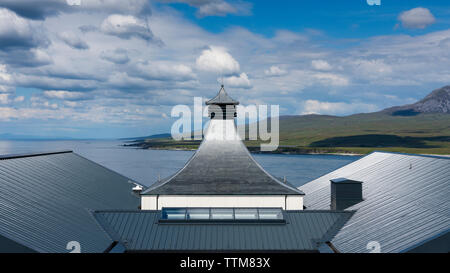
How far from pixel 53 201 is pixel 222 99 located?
16.7m

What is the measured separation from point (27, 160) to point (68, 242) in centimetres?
1440

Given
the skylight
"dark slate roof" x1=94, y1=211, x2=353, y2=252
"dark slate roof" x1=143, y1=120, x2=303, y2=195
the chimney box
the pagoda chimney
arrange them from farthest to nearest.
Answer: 1. the pagoda chimney
2. "dark slate roof" x1=143, y1=120, x2=303, y2=195
3. the chimney box
4. the skylight
5. "dark slate roof" x1=94, y1=211, x2=353, y2=252

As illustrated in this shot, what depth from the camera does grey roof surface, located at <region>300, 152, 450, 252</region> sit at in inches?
799

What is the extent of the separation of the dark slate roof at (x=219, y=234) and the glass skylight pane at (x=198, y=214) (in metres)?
0.70

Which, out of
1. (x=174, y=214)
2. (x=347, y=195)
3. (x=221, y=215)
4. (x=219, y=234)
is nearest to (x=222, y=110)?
(x=347, y=195)

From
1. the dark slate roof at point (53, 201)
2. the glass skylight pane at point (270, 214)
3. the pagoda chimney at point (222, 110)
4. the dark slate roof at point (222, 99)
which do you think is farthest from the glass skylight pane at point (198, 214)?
the dark slate roof at point (222, 99)

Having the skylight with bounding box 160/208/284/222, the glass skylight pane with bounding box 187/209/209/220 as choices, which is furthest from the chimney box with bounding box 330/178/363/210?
the glass skylight pane with bounding box 187/209/209/220

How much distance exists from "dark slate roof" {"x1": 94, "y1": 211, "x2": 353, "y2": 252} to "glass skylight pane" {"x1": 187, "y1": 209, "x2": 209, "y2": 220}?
2.29 ft

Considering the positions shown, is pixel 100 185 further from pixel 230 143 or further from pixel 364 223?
pixel 364 223

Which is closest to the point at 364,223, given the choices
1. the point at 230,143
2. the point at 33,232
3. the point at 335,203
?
the point at 335,203

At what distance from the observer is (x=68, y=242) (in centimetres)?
2177

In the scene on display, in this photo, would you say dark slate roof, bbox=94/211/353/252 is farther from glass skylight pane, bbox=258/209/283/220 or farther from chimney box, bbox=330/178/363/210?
chimney box, bbox=330/178/363/210

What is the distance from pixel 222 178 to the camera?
3189cm
